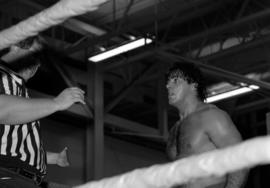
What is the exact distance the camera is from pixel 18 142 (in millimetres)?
2521

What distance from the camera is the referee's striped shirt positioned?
2.46 m

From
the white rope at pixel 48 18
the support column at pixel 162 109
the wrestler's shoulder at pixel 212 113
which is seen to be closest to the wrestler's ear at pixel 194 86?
the wrestler's shoulder at pixel 212 113

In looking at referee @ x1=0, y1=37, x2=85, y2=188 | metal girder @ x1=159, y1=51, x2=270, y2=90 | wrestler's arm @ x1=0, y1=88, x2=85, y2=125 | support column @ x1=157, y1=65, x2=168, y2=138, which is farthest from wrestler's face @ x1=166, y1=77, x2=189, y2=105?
support column @ x1=157, y1=65, x2=168, y2=138

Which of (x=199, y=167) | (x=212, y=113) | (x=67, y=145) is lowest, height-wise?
(x=199, y=167)

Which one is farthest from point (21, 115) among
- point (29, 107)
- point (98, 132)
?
point (98, 132)

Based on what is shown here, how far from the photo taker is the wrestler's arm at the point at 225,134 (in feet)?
9.39

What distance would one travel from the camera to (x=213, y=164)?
140cm

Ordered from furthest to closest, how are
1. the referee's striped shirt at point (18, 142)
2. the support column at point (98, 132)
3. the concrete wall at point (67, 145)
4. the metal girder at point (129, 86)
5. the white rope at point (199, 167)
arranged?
the metal girder at point (129, 86) < the concrete wall at point (67, 145) < the support column at point (98, 132) < the referee's striped shirt at point (18, 142) < the white rope at point (199, 167)

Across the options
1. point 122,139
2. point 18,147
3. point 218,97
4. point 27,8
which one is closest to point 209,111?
point 18,147

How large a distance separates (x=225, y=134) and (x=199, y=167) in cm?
152

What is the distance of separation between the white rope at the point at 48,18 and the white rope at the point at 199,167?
451 millimetres

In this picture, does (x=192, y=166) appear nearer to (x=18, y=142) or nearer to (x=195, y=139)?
(x=18, y=142)

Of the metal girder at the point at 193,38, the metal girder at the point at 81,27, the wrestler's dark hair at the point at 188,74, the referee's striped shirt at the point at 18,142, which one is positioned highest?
the metal girder at the point at 81,27

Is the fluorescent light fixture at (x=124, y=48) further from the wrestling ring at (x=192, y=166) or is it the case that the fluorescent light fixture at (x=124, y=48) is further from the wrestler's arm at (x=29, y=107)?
the wrestling ring at (x=192, y=166)
